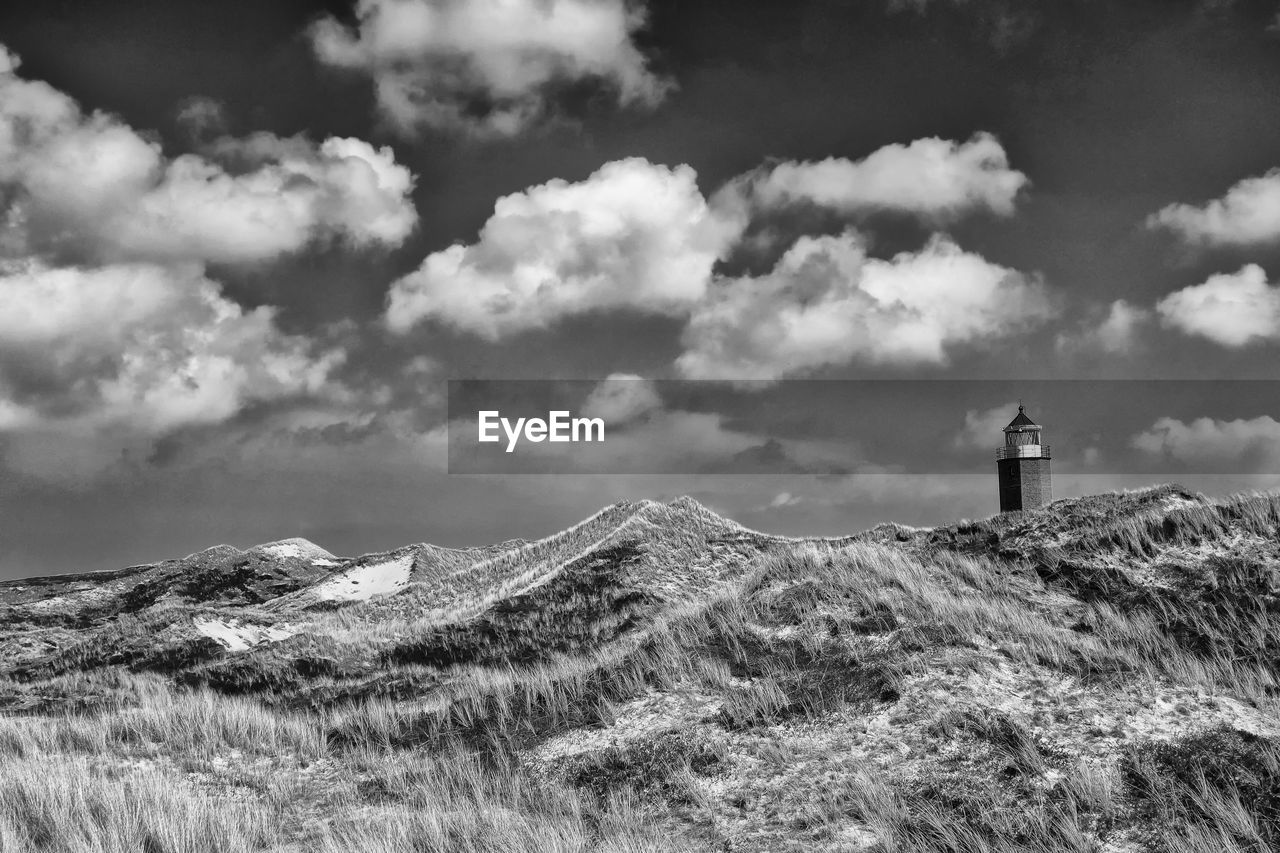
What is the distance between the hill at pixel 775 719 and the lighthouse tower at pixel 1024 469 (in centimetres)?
3873

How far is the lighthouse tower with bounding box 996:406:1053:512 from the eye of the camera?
52719 millimetres

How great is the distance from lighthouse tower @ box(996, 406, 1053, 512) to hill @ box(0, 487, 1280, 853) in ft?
127

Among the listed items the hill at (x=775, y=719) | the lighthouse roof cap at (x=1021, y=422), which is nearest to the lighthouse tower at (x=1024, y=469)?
the lighthouse roof cap at (x=1021, y=422)

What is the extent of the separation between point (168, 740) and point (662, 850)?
686 centimetres

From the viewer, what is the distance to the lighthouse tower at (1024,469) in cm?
5272

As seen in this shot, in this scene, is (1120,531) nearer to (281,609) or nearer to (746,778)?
(746,778)

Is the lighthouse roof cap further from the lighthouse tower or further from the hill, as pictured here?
the hill

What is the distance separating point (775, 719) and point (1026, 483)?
4933 centimetres

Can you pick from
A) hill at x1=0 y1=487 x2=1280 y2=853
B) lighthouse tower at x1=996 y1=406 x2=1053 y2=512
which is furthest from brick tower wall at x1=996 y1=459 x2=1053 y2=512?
hill at x1=0 y1=487 x2=1280 y2=853

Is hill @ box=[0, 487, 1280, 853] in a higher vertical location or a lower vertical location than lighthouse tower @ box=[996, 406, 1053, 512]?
lower

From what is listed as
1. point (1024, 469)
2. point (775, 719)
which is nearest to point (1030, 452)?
point (1024, 469)

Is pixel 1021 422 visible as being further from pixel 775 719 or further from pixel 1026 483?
pixel 775 719

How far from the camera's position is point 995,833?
238 inches

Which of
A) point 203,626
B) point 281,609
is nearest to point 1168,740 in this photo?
point 203,626
